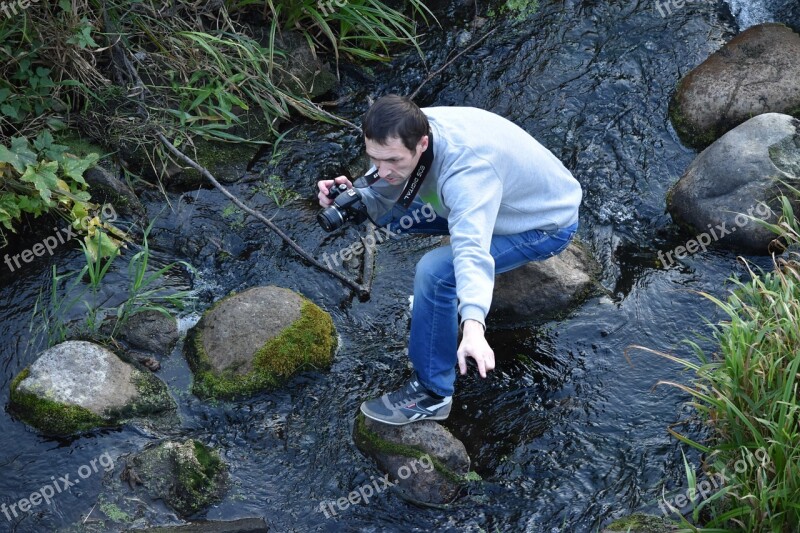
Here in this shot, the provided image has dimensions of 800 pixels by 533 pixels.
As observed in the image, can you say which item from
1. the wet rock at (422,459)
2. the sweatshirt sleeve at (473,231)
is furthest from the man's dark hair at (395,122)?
the wet rock at (422,459)

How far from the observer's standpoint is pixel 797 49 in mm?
5703

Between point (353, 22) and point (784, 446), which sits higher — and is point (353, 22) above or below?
above

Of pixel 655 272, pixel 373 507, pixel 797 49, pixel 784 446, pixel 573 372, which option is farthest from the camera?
pixel 797 49

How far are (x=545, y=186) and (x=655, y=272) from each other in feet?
4.54

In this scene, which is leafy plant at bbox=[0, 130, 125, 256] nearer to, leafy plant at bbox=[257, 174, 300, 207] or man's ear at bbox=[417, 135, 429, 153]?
leafy plant at bbox=[257, 174, 300, 207]

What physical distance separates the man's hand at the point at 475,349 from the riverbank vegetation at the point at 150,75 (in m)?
2.77

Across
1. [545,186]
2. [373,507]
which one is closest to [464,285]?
[545,186]

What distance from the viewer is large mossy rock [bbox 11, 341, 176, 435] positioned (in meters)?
3.95

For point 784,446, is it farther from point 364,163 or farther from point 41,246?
point 41,246

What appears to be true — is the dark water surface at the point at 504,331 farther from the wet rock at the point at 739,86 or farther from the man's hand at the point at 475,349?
the man's hand at the point at 475,349

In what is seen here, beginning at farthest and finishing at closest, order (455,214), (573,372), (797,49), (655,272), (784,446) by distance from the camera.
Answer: (797,49), (655,272), (573,372), (455,214), (784,446)

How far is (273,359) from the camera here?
4258mm

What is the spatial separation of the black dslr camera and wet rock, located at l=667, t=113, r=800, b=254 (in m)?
2.15

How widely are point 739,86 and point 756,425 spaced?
3061 mm
